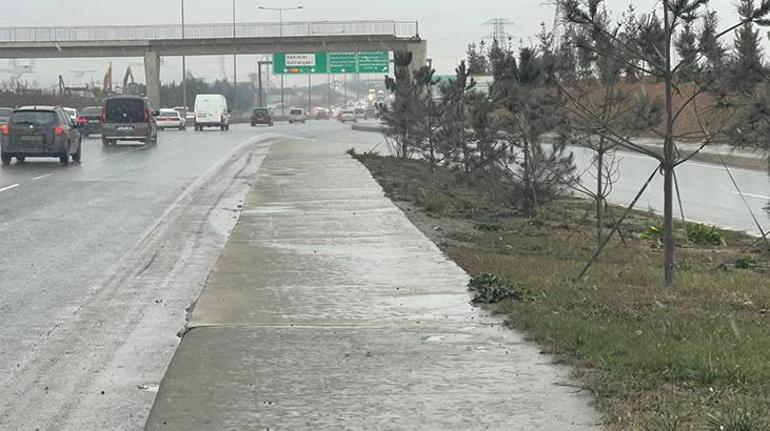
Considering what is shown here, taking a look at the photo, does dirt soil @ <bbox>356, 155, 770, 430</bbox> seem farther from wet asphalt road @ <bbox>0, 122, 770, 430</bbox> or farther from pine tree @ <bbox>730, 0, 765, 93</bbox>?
wet asphalt road @ <bbox>0, 122, 770, 430</bbox>

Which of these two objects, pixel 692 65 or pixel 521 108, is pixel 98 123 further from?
pixel 692 65

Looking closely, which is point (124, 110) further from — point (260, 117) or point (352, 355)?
point (260, 117)

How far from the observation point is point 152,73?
224 feet

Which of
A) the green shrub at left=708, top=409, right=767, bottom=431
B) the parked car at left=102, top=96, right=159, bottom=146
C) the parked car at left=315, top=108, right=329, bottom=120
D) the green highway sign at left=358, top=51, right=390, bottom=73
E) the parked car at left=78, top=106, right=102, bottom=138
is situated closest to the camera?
the green shrub at left=708, top=409, right=767, bottom=431

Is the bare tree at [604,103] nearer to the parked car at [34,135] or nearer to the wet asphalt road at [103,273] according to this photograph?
the wet asphalt road at [103,273]

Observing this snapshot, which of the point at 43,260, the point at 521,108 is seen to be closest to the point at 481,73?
the point at 521,108

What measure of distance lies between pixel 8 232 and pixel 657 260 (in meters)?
8.29

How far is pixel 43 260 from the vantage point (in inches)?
444

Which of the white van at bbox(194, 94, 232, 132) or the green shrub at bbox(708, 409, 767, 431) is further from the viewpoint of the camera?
the white van at bbox(194, 94, 232, 132)

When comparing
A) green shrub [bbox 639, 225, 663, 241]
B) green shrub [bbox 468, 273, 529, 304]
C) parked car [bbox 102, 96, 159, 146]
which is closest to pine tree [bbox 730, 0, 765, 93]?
green shrub [bbox 468, 273, 529, 304]

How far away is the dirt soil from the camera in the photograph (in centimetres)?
527

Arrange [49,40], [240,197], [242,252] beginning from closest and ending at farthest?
[242,252]
[240,197]
[49,40]

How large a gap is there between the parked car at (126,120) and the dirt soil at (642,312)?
91.6 feet

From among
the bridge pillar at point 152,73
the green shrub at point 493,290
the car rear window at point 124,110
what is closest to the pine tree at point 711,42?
the green shrub at point 493,290
